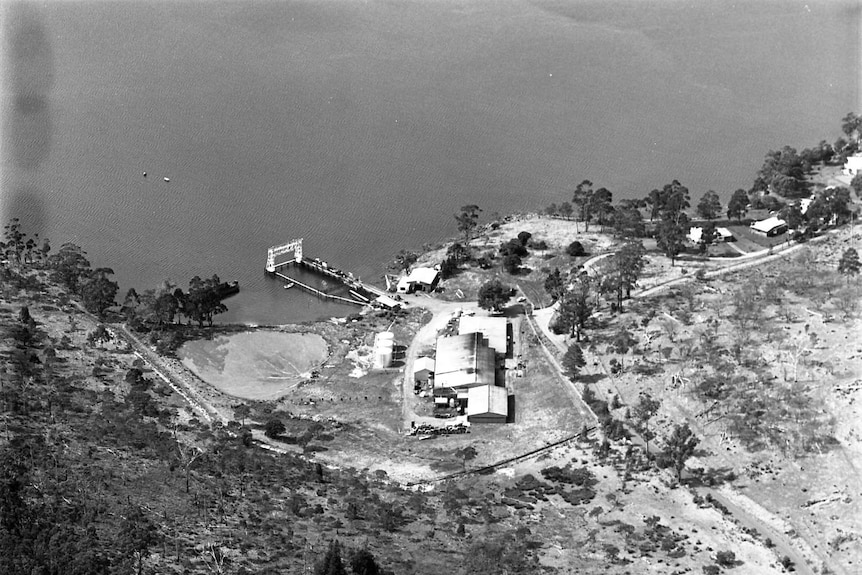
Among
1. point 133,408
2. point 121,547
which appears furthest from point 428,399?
point 121,547

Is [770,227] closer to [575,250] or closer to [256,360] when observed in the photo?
[575,250]

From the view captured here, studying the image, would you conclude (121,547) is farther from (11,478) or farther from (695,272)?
(695,272)

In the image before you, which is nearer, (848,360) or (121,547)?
(121,547)

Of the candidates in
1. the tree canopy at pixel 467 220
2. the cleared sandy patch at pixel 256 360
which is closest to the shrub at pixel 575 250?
the tree canopy at pixel 467 220

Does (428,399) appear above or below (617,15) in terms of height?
below

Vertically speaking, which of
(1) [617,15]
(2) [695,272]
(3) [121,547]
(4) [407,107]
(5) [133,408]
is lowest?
(3) [121,547]

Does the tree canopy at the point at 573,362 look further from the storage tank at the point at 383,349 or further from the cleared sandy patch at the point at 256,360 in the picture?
the cleared sandy patch at the point at 256,360

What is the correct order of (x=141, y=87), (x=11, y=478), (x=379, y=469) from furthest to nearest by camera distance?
(x=141, y=87), (x=379, y=469), (x=11, y=478)
